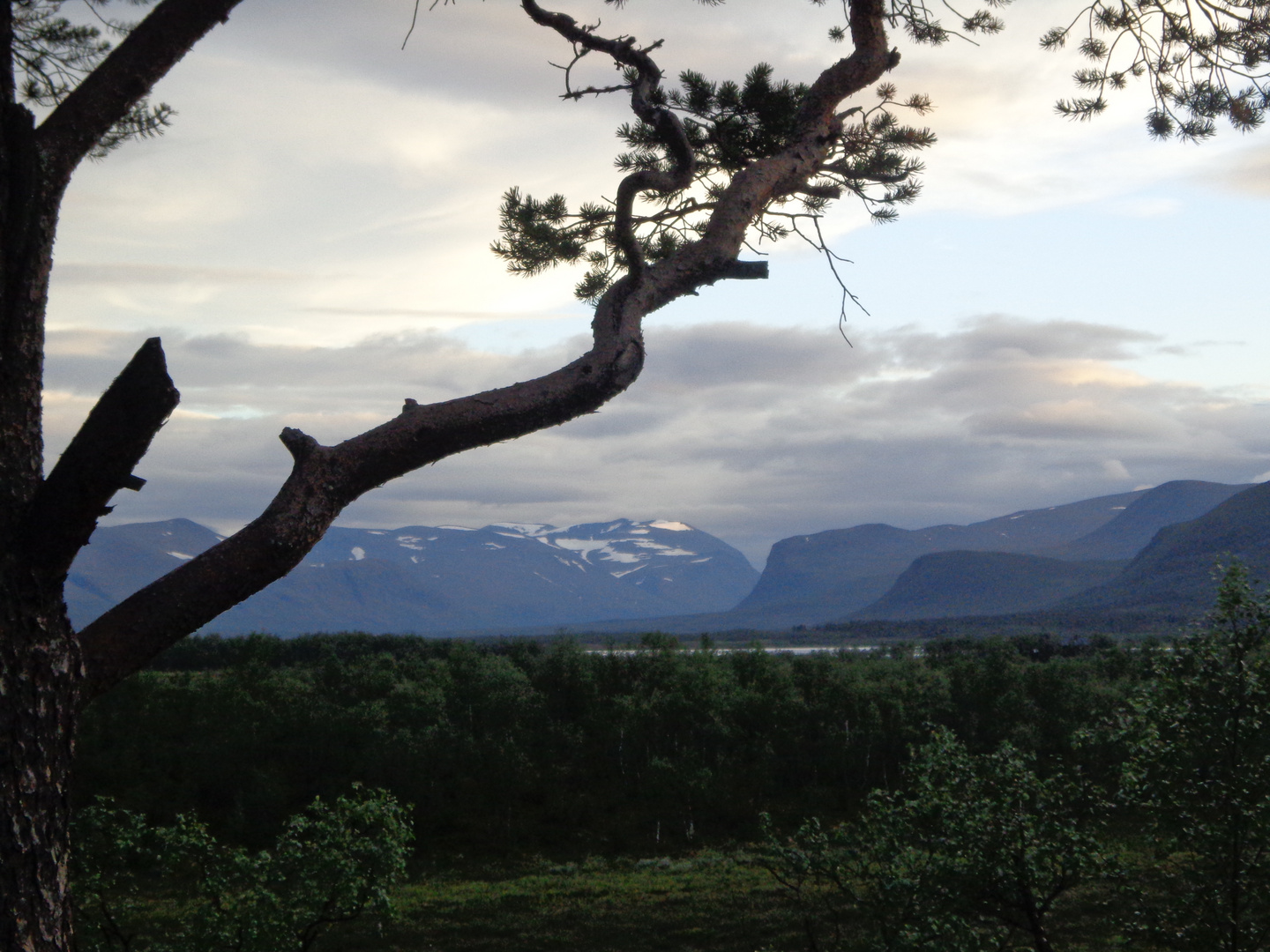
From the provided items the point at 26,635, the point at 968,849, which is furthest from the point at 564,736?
the point at 26,635

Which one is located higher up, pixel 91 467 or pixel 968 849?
pixel 91 467

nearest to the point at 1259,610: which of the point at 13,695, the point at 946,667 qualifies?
the point at 13,695

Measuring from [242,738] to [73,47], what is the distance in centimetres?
5833

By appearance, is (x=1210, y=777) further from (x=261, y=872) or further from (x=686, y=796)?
(x=686, y=796)

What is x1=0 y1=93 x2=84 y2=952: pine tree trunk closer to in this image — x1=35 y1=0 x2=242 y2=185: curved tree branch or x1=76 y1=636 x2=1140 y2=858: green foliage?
x1=35 y1=0 x2=242 y2=185: curved tree branch

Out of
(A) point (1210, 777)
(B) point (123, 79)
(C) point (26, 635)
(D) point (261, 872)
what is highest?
(B) point (123, 79)

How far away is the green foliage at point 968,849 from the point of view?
Result: 10.2m

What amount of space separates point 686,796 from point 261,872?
4784 centimetres

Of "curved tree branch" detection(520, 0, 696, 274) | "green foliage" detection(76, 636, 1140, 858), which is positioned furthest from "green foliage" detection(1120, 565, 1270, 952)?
"green foliage" detection(76, 636, 1140, 858)

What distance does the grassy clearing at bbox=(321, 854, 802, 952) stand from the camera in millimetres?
34688

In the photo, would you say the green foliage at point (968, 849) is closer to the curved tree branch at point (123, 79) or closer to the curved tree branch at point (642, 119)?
the curved tree branch at point (642, 119)

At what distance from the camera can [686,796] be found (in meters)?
56.4

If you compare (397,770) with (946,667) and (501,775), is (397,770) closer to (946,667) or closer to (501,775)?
(501,775)

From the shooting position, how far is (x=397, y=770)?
2229 inches
